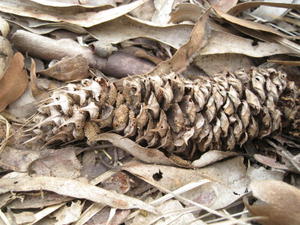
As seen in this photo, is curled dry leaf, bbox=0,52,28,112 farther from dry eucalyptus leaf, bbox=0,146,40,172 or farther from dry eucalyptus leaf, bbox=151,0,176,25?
dry eucalyptus leaf, bbox=151,0,176,25

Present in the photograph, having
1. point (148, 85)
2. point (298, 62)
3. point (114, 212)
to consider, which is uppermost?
point (298, 62)

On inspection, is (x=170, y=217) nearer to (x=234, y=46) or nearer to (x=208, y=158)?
(x=208, y=158)

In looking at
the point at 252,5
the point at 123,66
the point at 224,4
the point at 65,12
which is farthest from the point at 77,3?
the point at 252,5

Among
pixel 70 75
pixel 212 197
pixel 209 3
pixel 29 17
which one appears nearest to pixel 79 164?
pixel 70 75

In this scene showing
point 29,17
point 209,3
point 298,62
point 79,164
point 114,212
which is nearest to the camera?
point 114,212

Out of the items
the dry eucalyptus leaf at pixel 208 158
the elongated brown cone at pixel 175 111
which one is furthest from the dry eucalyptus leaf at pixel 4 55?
the dry eucalyptus leaf at pixel 208 158

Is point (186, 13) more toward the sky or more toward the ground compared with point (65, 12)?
more toward the sky

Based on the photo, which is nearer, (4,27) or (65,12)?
(4,27)

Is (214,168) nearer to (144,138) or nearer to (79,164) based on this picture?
(144,138)
